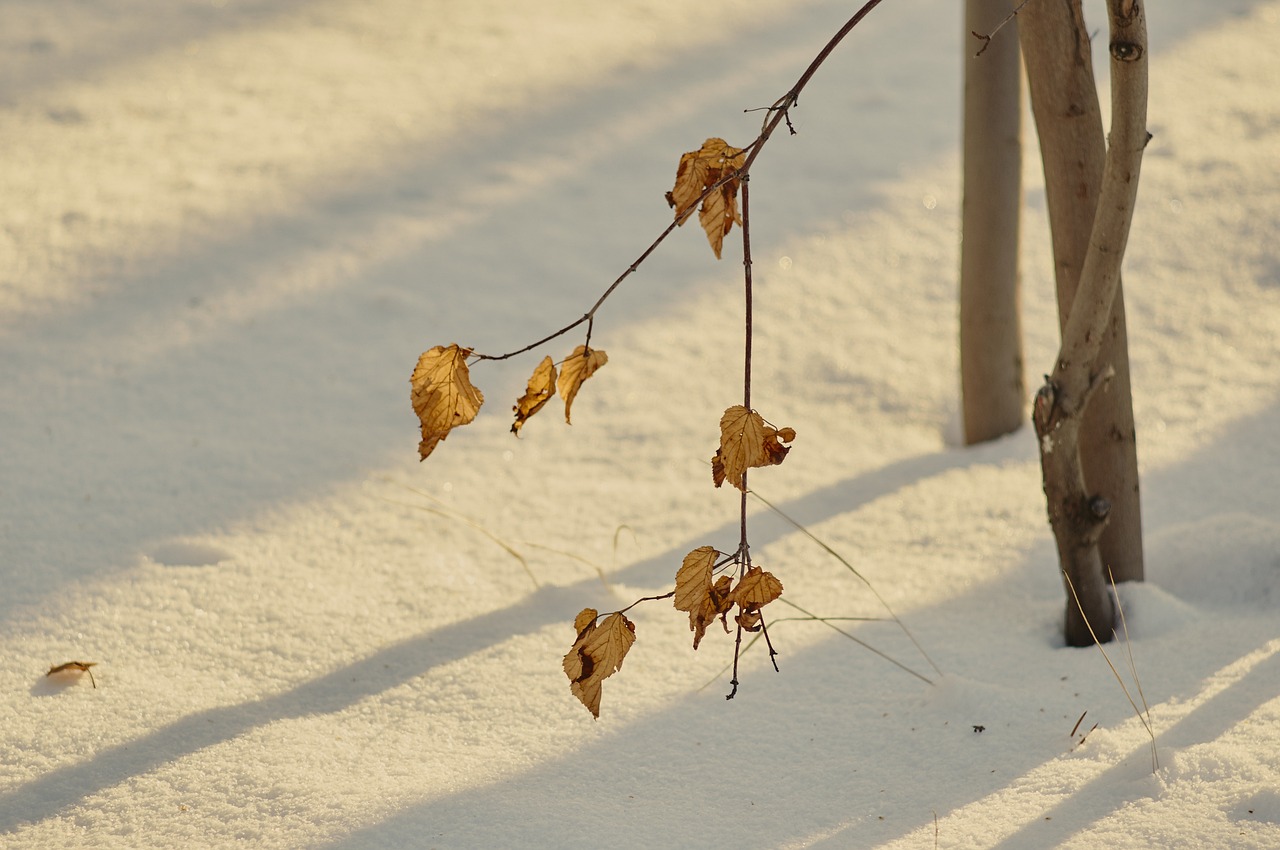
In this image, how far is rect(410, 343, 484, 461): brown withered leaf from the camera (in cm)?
120

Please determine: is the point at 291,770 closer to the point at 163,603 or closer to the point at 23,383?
the point at 163,603

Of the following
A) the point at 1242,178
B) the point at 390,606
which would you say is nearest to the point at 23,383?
the point at 390,606

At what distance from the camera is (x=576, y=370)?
4.06 feet

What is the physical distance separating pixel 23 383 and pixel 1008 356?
2119 millimetres

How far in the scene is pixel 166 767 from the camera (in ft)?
5.01

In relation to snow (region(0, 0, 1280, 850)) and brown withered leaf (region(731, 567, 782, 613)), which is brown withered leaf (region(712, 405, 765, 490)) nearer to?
brown withered leaf (region(731, 567, 782, 613))

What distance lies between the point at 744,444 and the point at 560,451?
4.41 ft

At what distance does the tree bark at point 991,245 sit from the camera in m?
2.31

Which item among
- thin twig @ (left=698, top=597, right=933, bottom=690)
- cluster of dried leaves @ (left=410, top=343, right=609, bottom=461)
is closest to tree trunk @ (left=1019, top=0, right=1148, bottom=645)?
thin twig @ (left=698, top=597, right=933, bottom=690)

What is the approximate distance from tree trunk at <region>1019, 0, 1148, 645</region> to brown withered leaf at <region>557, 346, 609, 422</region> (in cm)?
77

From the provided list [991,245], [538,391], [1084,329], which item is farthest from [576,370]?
[991,245]

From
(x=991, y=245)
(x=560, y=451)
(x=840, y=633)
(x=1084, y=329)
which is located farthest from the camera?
(x=560, y=451)

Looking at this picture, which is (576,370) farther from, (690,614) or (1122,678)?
(1122,678)

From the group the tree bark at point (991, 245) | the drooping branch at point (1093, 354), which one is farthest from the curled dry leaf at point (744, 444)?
the tree bark at point (991, 245)
